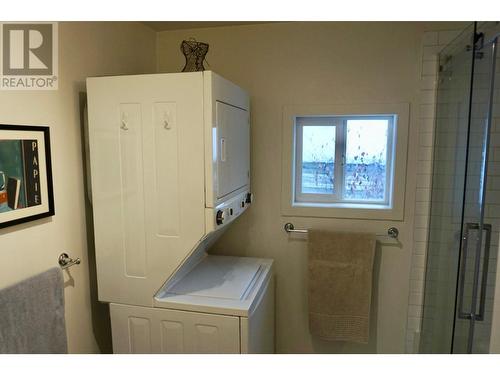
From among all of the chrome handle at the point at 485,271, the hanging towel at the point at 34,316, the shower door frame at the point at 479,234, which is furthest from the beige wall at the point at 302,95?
the hanging towel at the point at 34,316

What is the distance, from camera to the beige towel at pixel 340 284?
210 cm

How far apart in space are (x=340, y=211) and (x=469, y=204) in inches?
29.5

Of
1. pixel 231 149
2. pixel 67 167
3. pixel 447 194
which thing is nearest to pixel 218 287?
pixel 231 149

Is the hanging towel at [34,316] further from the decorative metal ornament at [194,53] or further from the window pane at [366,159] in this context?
the window pane at [366,159]

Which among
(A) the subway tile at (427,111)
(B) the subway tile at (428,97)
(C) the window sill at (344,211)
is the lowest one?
(C) the window sill at (344,211)

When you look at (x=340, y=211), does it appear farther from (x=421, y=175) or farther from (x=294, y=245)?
(x=421, y=175)

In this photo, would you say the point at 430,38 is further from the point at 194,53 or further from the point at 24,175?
the point at 24,175

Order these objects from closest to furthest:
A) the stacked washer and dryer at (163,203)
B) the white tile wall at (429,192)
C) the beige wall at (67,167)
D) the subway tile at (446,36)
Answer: the beige wall at (67,167) < the stacked washer and dryer at (163,203) < the white tile wall at (429,192) < the subway tile at (446,36)

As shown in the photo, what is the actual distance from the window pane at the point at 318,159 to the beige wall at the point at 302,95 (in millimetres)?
203

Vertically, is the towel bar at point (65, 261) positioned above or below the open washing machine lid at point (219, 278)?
above

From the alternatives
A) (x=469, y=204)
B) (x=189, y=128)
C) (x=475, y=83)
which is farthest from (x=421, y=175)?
(x=189, y=128)

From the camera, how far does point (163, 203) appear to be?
153 cm

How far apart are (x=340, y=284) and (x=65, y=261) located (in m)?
1.56

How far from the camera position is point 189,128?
1.45m
